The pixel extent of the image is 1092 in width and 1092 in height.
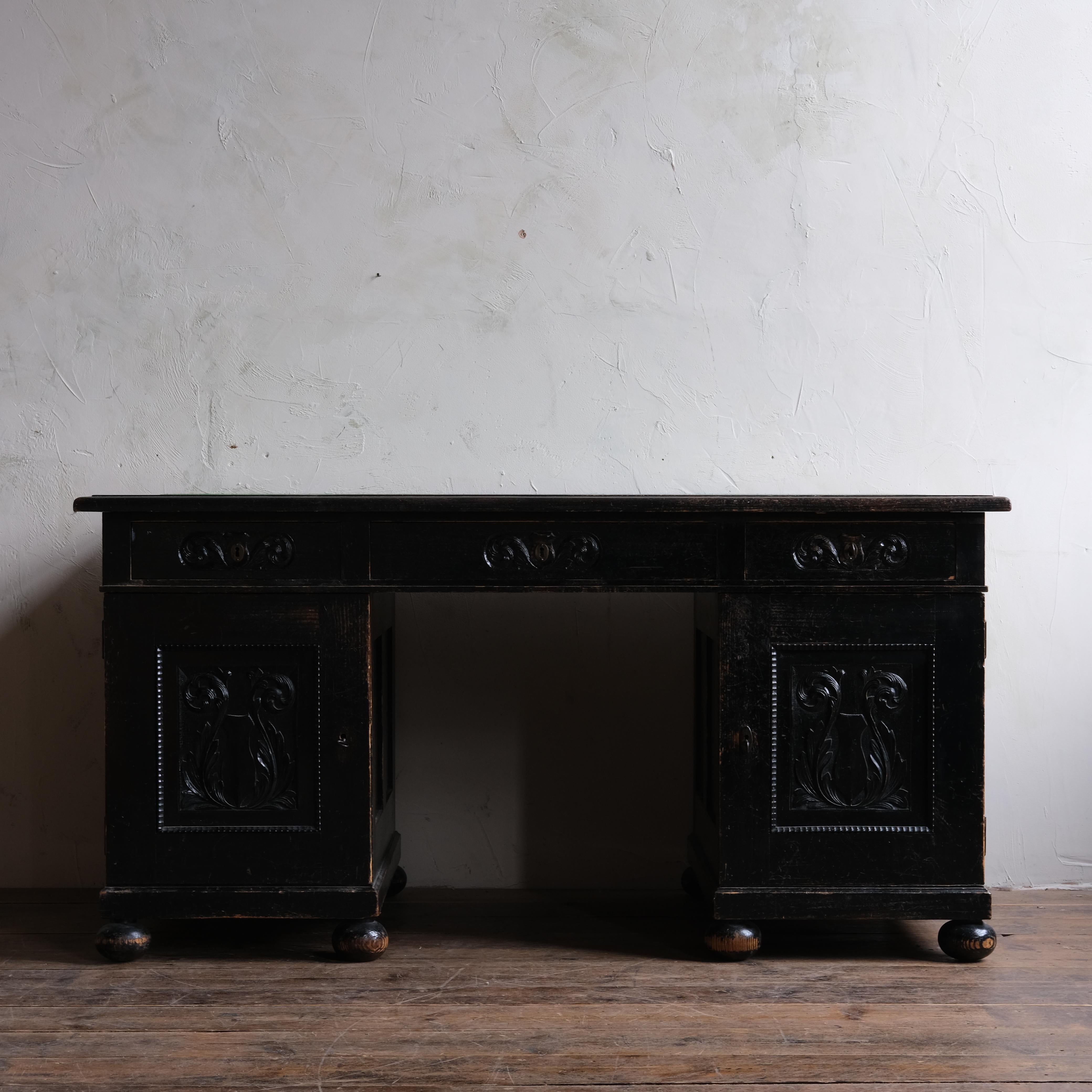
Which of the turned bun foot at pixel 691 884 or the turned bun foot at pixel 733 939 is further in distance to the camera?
the turned bun foot at pixel 691 884

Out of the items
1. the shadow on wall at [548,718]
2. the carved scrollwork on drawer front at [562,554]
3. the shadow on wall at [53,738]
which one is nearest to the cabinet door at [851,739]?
the carved scrollwork on drawer front at [562,554]

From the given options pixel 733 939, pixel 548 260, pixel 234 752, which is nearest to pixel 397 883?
pixel 234 752

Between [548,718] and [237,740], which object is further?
[548,718]

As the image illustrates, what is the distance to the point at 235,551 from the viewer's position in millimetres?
2059

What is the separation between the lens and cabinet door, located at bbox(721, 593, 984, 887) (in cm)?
204

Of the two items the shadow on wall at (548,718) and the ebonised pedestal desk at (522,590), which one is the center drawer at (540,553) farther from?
the shadow on wall at (548,718)

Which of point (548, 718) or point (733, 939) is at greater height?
point (548, 718)

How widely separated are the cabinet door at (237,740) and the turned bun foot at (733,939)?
720mm

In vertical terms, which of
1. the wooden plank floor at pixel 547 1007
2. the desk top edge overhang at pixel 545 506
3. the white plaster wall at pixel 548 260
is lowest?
the wooden plank floor at pixel 547 1007

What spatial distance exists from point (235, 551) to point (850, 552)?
125 centimetres

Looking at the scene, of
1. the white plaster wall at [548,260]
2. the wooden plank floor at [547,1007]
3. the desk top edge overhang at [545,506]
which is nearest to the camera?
the wooden plank floor at [547,1007]

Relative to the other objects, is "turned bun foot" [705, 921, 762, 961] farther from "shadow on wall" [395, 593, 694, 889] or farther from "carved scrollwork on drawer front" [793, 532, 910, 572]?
"carved scrollwork on drawer front" [793, 532, 910, 572]

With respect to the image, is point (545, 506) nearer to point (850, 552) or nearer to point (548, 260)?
point (850, 552)

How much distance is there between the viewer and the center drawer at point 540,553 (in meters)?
2.06
